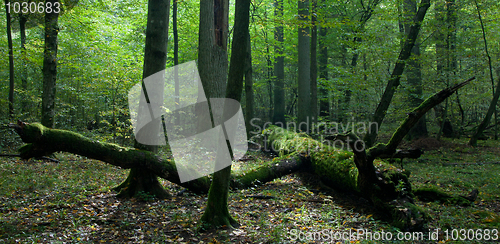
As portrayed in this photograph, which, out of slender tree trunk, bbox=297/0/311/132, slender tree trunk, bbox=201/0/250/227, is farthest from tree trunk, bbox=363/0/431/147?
slender tree trunk, bbox=201/0/250/227

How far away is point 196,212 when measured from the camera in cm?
474

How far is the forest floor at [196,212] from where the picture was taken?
12.5 feet

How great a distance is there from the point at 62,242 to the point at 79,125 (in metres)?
12.3

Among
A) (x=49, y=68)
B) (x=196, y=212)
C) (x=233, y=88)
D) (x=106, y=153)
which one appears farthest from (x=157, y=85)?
(x=49, y=68)

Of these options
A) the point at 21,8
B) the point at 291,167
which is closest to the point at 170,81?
the point at 21,8

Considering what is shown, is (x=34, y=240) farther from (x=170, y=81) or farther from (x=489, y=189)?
(x=170, y=81)

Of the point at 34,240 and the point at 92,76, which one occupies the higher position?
the point at 92,76

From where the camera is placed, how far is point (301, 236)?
394 cm

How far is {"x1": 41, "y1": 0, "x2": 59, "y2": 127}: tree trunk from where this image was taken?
8023 mm

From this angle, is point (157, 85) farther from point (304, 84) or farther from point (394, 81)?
point (304, 84)

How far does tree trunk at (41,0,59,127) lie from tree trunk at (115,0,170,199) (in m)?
4.63

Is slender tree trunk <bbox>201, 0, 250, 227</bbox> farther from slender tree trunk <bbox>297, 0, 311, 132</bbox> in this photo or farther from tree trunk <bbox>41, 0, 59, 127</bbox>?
slender tree trunk <bbox>297, 0, 311, 132</bbox>

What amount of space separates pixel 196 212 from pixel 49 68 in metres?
6.97

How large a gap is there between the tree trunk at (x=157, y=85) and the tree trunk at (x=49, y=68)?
463 centimetres
